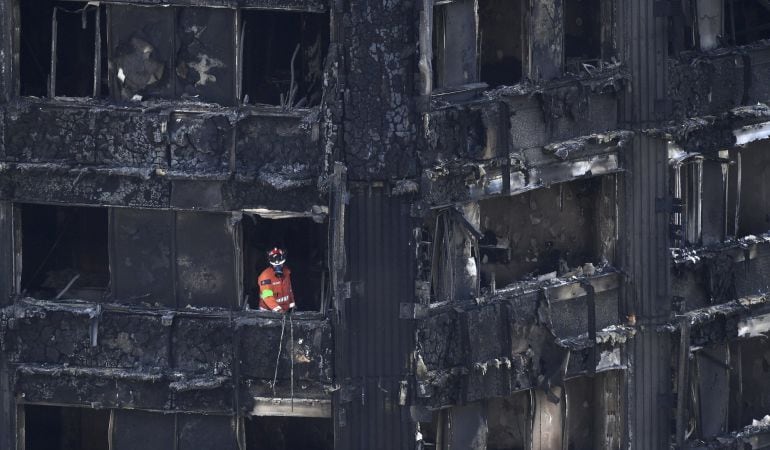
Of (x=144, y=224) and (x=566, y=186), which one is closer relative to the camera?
(x=144, y=224)

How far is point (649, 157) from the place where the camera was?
26016mm

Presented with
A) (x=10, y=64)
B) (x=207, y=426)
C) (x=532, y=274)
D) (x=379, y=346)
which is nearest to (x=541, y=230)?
(x=532, y=274)

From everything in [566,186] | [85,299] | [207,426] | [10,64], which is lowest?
[207,426]

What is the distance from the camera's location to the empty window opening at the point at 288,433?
25.7m

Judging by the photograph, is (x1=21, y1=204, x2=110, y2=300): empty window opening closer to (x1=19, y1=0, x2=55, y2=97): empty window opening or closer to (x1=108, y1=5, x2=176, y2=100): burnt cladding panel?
(x1=19, y1=0, x2=55, y2=97): empty window opening

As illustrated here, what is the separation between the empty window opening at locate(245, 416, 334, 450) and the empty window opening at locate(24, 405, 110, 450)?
7.26ft

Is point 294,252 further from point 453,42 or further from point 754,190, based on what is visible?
point 754,190

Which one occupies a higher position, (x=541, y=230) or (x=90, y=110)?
(x=90, y=110)

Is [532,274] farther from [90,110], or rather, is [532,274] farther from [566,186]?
[90,110]

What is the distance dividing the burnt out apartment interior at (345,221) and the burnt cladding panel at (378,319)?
3cm

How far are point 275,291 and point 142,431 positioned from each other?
2775 millimetres

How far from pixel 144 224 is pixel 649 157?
7767 millimetres

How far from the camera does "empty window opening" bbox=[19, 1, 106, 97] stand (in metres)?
24.0

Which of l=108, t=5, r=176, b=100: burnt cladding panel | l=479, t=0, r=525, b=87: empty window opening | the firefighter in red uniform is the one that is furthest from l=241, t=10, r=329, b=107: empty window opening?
l=479, t=0, r=525, b=87: empty window opening
